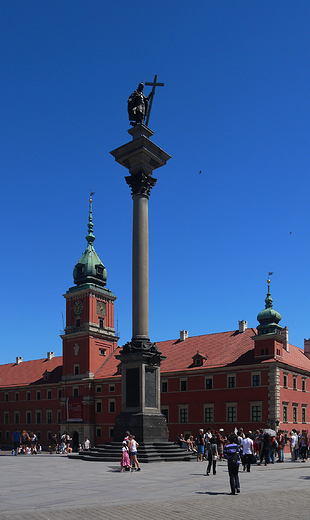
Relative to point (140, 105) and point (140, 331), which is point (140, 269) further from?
point (140, 105)

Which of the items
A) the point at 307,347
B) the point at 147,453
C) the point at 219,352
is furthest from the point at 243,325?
the point at 147,453

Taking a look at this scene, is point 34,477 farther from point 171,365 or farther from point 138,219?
point 171,365

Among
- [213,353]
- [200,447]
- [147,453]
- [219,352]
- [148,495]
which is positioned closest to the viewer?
[148,495]

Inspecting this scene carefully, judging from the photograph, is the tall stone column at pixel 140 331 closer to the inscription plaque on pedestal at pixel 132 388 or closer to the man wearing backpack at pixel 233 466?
the inscription plaque on pedestal at pixel 132 388

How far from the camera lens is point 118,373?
62.9 metres

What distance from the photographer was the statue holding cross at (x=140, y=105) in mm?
28703

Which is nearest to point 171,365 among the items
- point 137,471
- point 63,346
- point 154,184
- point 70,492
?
point 63,346

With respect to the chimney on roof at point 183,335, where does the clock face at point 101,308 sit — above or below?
above

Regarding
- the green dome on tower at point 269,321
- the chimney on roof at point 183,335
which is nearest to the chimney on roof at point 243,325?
the green dome on tower at point 269,321

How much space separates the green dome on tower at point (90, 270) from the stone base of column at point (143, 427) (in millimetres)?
48120

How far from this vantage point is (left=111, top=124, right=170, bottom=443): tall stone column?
24141 millimetres

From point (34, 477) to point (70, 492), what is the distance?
4723 millimetres

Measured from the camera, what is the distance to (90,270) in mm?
72250

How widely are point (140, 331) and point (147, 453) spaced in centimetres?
589
